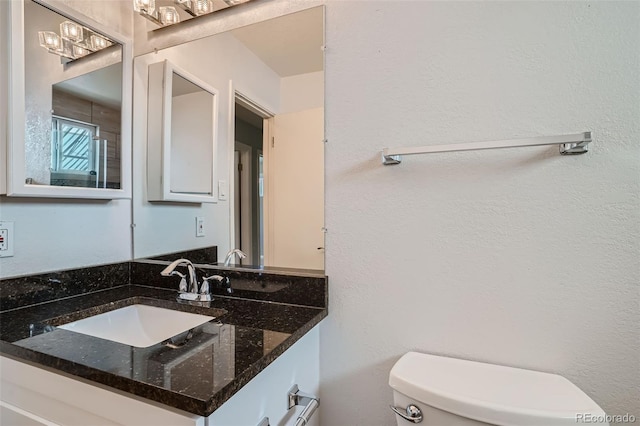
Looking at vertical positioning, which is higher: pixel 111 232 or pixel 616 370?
pixel 111 232

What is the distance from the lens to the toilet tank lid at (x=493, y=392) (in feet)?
2.18

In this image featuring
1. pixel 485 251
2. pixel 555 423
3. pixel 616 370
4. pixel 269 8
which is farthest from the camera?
pixel 269 8

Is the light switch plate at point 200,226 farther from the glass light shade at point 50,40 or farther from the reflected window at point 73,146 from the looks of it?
the glass light shade at point 50,40

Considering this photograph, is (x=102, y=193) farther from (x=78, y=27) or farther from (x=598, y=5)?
(x=598, y=5)

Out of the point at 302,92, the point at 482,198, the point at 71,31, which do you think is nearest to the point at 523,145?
the point at 482,198

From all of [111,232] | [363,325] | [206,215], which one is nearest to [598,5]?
[363,325]

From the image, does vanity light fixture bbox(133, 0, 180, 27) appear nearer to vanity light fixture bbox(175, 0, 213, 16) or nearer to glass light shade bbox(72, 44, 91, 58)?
vanity light fixture bbox(175, 0, 213, 16)

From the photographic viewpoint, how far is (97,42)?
127cm

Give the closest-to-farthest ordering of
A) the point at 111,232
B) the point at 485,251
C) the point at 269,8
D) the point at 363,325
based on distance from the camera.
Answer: the point at 485,251, the point at 363,325, the point at 269,8, the point at 111,232

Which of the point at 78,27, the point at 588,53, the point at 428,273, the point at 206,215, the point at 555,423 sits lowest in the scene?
the point at 555,423

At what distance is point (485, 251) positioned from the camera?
2.94 ft

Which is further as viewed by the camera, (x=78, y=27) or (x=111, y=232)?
(x=111, y=232)

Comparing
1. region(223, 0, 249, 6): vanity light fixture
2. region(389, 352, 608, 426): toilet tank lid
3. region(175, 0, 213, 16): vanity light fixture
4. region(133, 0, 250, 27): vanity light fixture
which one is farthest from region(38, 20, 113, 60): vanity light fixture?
region(389, 352, 608, 426): toilet tank lid

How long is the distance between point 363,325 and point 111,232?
1125mm
